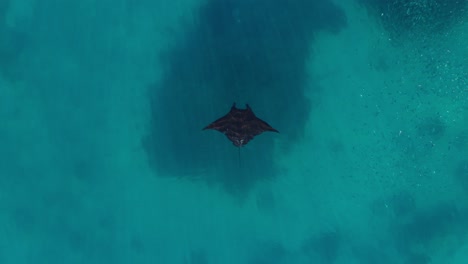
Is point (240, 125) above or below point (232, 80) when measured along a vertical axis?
below

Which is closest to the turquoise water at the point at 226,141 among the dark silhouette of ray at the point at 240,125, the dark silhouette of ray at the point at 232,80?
the dark silhouette of ray at the point at 232,80

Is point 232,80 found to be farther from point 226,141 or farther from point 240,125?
point 226,141

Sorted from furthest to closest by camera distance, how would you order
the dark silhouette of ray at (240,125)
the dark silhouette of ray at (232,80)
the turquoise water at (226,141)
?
1. the turquoise water at (226,141)
2. the dark silhouette of ray at (232,80)
3. the dark silhouette of ray at (240,125)

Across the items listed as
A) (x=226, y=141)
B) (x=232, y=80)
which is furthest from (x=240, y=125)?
(x=232, y=80)

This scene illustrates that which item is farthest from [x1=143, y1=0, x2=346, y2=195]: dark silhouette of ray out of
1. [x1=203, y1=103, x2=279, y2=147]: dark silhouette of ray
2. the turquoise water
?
[x1=203, y1=103, x2=279, y2=147]: dark silhouette of ray

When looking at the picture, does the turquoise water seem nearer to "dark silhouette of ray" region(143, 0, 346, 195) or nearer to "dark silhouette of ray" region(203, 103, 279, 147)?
"dark silhouette of ray" region(143, 0, 346, 195)

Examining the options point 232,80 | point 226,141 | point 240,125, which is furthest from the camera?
point 226,141

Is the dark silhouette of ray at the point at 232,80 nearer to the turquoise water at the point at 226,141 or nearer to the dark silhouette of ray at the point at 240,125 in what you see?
the turquoise water at the point at 226,141

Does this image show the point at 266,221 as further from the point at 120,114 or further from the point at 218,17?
the point at 218,17

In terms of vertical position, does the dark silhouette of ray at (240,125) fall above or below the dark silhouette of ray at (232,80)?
below
